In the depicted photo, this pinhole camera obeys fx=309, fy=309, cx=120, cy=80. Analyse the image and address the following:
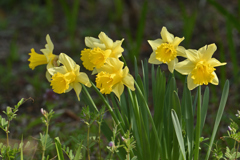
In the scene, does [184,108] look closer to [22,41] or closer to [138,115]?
[138,115]

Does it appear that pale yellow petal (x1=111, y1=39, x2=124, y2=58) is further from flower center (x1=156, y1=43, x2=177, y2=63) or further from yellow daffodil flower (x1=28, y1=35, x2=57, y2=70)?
yellow daffodil flower (x1=28, y1=35, x2=57, y2=70)

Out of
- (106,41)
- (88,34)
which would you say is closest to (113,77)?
(106,41)

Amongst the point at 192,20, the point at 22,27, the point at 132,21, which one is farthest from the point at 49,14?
the point at 192,20

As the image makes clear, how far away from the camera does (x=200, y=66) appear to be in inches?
40.8

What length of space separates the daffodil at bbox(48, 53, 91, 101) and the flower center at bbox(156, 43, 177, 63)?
10.5 inches

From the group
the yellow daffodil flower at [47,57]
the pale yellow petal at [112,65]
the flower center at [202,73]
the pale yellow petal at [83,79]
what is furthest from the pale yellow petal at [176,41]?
the yellow daffodil flower at [47,57]

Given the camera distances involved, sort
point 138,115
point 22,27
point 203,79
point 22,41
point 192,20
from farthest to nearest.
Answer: point 22,27, point 22,41, point 192,20, point 138,115, point 203,79

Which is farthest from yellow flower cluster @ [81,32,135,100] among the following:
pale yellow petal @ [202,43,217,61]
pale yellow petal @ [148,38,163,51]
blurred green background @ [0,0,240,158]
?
blurred green background @ [0,0,240,158]

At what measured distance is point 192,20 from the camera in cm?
286

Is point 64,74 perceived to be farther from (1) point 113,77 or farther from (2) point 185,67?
(2) point 185,67

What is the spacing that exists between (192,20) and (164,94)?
1818mm

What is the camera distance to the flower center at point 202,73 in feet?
3.36

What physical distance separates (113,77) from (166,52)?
0.67ft

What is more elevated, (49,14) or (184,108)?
(184,108)
